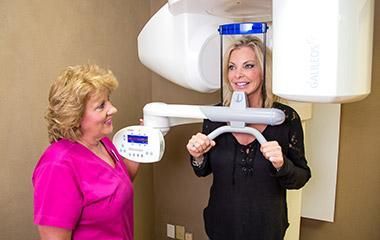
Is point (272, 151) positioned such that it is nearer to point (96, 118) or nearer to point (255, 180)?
point (255, 180)

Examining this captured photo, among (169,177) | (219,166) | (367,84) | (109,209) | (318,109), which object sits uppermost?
(367,84)

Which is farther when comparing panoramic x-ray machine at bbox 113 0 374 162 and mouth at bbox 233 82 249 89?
mouth at bbox 233 82 249 89

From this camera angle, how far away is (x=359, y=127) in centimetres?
178

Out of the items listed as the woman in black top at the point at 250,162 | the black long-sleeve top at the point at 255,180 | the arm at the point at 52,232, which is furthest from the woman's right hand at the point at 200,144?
the arm at the point at 52,232

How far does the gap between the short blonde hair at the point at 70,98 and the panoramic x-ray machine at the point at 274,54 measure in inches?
8.8

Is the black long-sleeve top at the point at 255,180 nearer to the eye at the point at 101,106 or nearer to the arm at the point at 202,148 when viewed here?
the arm at the point at 202,148

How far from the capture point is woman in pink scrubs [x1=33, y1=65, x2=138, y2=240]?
1160 millimetres

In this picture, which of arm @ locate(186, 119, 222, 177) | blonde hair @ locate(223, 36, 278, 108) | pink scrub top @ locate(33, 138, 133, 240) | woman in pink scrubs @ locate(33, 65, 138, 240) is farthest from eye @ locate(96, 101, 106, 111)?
blonde hair @ locate(223, 36, 278, 108)

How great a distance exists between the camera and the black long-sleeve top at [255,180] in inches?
51.2

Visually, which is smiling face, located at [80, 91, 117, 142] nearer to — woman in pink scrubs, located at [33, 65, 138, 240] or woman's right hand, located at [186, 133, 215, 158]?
woman in pink scrubs, located at [33, 65, 138, 240]

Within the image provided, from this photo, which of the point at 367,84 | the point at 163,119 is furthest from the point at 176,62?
the point at 367,84

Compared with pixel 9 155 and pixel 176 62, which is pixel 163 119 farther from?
pixel 9 155

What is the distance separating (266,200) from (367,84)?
21.5 inches

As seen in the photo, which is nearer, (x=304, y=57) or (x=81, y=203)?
(x=304, y=57)
